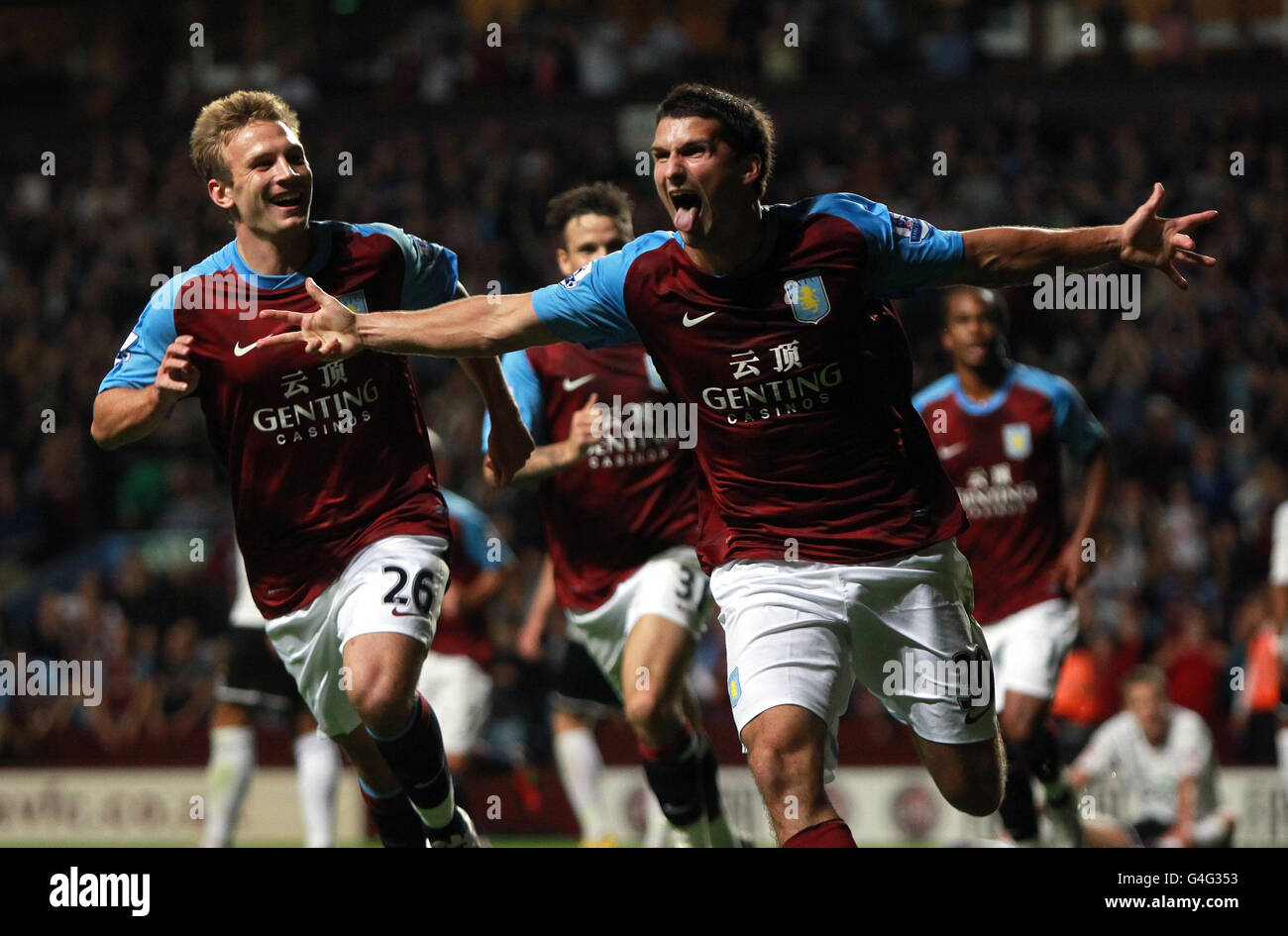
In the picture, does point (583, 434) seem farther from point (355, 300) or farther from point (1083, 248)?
point (1083, 248)

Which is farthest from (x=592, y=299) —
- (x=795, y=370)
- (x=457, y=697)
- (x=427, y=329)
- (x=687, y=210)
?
(x=457, y=697)

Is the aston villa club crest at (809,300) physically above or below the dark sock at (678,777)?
above

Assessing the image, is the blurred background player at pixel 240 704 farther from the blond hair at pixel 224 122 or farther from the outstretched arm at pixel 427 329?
the outstretched arm at pixel 427 329

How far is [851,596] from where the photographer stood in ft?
16.7

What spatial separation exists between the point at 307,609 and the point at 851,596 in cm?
199

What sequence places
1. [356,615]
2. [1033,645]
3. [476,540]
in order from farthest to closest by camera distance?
[476,540] < [1033,645] < [356,615]

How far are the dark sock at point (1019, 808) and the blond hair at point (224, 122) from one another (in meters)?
4.02

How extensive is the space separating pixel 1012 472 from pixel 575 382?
6.87ft

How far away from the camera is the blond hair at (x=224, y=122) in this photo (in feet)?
18.6

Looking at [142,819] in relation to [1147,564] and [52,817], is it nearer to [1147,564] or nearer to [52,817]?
[52,817]

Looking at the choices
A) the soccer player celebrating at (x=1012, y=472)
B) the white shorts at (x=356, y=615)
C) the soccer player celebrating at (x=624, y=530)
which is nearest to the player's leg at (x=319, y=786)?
the soccer player celebrating at (x=624, y=530)

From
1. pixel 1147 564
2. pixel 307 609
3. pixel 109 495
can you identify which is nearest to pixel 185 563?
pixel 109 495

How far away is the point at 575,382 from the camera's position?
735 centimetres

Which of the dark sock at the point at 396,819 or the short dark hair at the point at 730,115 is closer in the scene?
the short dark hair at the point at 730,115
